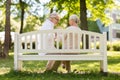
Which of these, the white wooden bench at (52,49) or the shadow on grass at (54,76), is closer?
the shadow on grass at (54,76)

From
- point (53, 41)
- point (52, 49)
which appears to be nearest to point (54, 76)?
point (52, 49)

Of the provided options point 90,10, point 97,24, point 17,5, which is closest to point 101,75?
point 90,10

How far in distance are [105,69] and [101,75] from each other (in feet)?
0.98

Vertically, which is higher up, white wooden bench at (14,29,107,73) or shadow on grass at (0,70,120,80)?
white wooden bench at (14,29,107,73)

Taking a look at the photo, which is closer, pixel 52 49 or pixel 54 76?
pixel 54 76

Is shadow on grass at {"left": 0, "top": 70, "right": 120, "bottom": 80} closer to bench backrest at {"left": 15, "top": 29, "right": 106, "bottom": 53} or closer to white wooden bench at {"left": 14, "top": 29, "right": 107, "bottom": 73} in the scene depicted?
white wooden bench at {"left": 14, "top": 29, "right": 107, "bottom": 73}

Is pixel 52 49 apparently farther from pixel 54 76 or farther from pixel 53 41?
pixel 54 76

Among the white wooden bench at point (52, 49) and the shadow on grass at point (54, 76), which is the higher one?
the white wooden bench at point (52, 49)

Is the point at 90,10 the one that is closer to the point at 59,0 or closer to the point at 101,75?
the point at 59,0

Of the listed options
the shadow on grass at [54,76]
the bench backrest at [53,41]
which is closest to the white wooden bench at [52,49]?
the bench backrest at [53,41]

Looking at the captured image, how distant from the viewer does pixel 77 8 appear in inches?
1206

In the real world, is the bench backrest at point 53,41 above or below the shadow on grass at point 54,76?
above

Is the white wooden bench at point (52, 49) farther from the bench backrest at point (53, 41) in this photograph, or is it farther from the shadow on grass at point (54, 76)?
the shadow on grass at point (54, 76)

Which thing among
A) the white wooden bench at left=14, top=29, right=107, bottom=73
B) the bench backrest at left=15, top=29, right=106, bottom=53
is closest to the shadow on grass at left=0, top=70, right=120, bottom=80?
the white wooden bench at left=14, top=29, right=107, bottom=73
